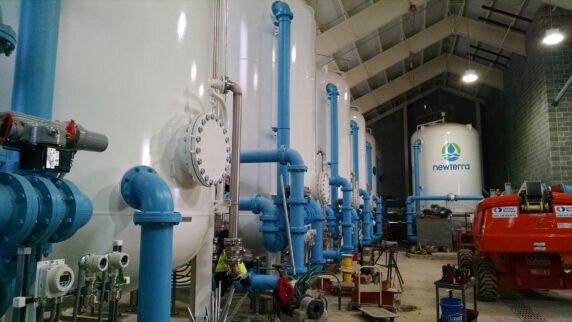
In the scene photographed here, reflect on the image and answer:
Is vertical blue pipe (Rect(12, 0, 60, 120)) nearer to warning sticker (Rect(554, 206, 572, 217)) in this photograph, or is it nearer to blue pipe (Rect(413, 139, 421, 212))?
warning sticker (Rect(554, 206, 572, 217))

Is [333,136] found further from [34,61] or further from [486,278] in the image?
[34,61]

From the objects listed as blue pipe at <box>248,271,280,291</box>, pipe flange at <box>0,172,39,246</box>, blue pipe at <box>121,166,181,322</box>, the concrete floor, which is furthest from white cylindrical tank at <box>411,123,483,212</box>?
pipe flange at <box>0,172,39,246</box>

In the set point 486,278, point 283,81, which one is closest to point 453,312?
point 486,278

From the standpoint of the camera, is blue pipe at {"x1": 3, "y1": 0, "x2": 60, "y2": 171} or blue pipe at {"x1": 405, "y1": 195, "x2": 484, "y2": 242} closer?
blue pipe at {"x1": 3, "y1": 0, "x2": 60, "y2": 171}

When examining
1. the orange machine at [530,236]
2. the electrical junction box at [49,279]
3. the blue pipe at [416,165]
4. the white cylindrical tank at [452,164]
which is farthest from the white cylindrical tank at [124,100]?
the blue pipe at [416,165]

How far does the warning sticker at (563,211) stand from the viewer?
4.99 metres

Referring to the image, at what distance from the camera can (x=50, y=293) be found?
155cm

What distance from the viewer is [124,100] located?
7.38 ft

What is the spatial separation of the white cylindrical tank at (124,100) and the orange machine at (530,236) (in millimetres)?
4113

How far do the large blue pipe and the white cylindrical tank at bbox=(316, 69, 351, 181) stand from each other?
141 inches

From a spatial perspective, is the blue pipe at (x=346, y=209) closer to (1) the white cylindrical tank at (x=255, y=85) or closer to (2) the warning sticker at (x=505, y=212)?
(1) the white cylindrical tank at (x=255, y=85)

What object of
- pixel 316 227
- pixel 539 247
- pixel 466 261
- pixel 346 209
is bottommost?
pixel 466 261

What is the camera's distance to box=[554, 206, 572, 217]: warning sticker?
16.4ft

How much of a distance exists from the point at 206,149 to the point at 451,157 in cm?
1249
